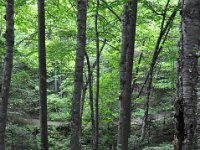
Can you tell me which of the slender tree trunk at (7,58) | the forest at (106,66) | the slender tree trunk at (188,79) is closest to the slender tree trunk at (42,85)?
the forest at (106,66)

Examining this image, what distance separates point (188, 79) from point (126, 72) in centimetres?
472

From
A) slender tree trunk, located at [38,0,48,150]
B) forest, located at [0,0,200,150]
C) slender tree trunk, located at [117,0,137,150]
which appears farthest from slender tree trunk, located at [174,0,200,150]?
slender tree trunk, located at [38,0,48,150]

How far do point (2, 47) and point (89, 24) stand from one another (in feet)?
23.1

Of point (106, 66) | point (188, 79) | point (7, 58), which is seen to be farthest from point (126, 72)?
point (106, 66)

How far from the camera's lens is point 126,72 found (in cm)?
762

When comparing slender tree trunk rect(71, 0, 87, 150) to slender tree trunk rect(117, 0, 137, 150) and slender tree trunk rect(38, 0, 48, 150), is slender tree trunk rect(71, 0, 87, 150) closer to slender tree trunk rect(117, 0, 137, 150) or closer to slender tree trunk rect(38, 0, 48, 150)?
slender tree trunk rect(117, 0, 137, 150)

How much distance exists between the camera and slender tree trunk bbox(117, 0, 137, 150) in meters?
7.16

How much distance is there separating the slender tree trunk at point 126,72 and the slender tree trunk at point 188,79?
419cm

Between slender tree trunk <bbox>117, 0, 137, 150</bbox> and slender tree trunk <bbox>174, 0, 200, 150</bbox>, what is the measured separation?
13.7 ft

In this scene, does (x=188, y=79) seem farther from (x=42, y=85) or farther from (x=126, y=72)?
(x=42, y=85)

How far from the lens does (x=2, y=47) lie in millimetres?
9445

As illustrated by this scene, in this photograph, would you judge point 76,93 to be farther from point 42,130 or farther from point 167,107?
point 167,107

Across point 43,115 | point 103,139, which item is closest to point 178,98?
point 43,115

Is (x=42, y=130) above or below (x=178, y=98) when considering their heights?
below
